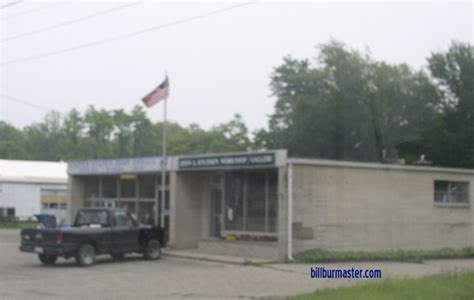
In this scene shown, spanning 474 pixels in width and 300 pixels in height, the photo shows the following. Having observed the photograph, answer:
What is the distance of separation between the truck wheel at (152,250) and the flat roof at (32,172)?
33079mm

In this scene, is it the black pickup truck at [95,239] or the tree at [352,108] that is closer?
the black pickup truck at [95,239]

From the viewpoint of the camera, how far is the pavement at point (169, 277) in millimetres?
15219

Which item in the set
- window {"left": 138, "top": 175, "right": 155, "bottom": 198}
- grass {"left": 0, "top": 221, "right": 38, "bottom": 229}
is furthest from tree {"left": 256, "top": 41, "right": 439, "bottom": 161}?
window {"left": 138, "top": 175, "right": 155, "bottom": 198}

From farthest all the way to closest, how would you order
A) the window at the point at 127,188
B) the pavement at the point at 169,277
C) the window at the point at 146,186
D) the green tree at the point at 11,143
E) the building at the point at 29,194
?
the green tree at the point at 11,143, the building at the point at 29,194, the window at the point at 127,188, the window at the point at 146,186, the pavement at the point at 169,277

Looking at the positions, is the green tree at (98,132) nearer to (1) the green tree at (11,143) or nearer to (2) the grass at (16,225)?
(1) the green tree at (11,143)

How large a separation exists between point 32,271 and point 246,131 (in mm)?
67782

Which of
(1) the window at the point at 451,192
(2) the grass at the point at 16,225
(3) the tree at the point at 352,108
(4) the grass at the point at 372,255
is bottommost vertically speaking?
(4) the grass at the point at 372,255

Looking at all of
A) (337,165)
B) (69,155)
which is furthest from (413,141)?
(69,155)

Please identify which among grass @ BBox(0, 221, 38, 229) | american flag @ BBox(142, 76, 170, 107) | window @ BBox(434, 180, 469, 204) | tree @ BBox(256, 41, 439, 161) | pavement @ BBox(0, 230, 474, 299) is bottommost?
pavement @ BBox(0, 230, 474, 299)

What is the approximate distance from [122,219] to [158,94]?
6562 mm

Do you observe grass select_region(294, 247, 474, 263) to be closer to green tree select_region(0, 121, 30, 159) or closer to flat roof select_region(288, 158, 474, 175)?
flat roof select_region(288, 158, 474, 175)

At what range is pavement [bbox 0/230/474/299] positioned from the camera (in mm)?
15219

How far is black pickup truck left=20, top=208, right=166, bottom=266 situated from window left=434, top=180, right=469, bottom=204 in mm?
10927

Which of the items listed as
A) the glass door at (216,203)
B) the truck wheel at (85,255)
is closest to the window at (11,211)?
the glass door at (216,203)
